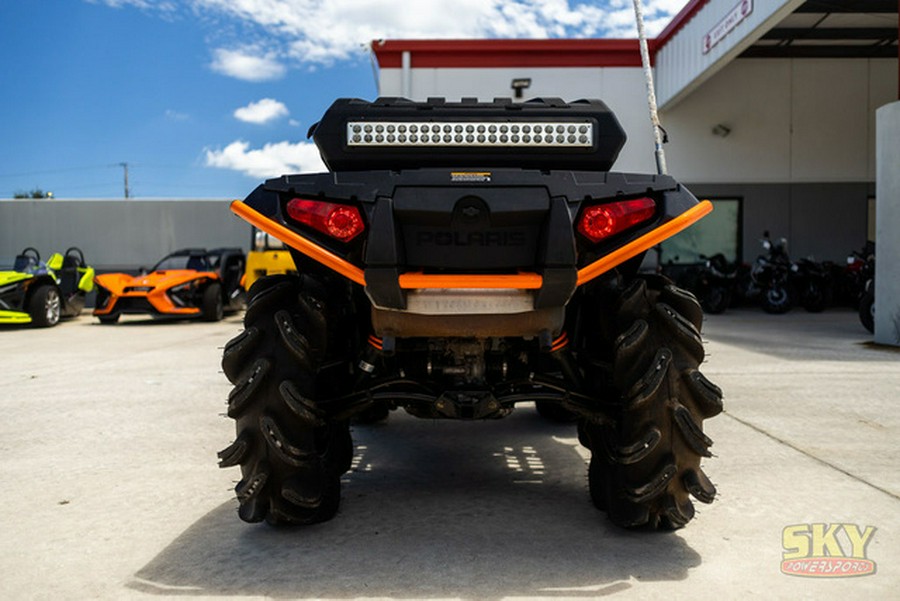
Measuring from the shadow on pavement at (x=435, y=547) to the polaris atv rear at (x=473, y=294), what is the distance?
0.15 meters

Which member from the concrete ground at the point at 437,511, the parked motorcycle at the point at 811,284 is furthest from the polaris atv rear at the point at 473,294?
the parked motorcycle at the point at 811,284

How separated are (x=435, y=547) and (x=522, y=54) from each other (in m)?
14.6

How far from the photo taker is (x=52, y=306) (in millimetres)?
13633

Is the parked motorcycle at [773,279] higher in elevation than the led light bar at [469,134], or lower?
lower

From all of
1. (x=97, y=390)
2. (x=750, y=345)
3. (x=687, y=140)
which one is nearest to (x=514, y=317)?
(x=97, y=390)

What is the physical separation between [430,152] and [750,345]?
7.66m

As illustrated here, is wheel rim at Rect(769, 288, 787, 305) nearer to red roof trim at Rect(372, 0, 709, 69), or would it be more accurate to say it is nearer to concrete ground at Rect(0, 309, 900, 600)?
red roof trim at Rect(372, 0, 709, 69)

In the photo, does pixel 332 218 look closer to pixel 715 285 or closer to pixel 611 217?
pixel 611 217

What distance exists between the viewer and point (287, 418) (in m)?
2.85

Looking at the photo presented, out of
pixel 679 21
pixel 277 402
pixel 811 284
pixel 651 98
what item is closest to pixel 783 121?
pixel 679 21

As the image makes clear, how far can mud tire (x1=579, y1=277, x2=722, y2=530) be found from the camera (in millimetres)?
2760

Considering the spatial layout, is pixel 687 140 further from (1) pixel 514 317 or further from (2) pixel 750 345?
(1) pixel 514 317

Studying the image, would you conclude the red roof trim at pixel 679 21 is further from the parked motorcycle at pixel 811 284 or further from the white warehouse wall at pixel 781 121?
the parked motorcycle at pixel 811 284

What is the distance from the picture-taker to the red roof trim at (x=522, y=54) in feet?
52.6
